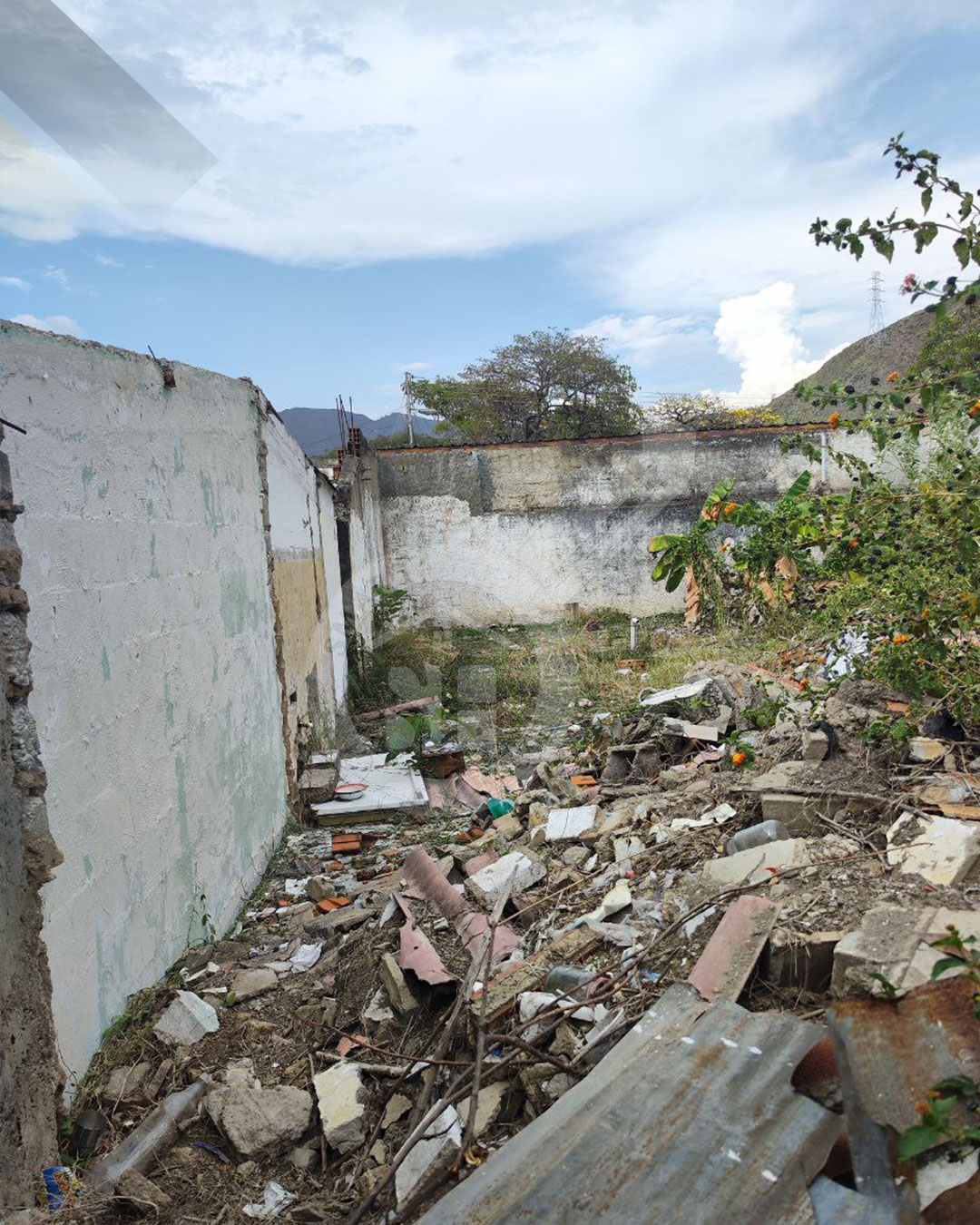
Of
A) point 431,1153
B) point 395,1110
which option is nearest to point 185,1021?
point 395,1110

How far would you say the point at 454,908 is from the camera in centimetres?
383

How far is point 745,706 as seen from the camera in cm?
647

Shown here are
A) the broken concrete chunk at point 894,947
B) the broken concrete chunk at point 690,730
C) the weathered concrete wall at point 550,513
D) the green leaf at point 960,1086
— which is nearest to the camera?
the green leaf at point 960,1086

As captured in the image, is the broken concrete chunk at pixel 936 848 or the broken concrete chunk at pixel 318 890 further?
the broken concrete chunk at pixel 318 890

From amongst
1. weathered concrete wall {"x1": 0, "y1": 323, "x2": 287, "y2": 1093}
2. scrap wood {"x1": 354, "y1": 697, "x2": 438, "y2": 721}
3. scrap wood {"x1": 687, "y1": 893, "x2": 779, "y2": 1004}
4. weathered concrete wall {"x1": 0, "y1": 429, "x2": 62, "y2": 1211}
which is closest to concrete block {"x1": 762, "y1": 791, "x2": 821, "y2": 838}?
scrap wood {"x1": 687, "y1": 893, "x2": 779, "y2": 1004}

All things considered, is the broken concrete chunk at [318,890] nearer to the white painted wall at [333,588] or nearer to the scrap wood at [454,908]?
the scrap wood at [454,908]

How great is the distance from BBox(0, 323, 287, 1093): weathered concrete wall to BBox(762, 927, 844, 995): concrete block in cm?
218

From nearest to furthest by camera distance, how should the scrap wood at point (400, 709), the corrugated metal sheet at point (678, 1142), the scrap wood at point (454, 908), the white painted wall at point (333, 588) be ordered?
the corrugated metal sheet at point (678, 1142)
the scrap wood at point (454, 908)
the white painted wall at point (333, 588)
the scrap wood at point (400, 709)

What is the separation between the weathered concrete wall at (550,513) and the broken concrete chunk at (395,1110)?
12.4 m

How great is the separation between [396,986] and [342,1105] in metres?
0.52

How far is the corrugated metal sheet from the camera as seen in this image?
1666 millimetres

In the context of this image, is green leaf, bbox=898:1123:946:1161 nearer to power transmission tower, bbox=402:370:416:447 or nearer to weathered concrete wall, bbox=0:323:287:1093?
weathered concrete wall, bbox=0:323:287:1093

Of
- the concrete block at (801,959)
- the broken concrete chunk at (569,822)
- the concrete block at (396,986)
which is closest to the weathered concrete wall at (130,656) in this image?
the concrete block at (396,986)

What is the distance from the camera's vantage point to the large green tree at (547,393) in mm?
25109
